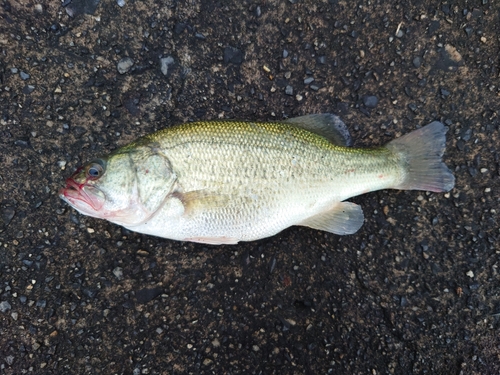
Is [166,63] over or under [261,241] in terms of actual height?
over

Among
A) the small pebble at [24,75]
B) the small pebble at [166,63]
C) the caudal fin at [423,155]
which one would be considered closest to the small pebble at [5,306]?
the small pebble at [24,75]

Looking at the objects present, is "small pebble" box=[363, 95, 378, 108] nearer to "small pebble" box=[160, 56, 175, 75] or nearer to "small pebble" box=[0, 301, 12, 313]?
"small pebble" box=[160, 56, 175, 75]

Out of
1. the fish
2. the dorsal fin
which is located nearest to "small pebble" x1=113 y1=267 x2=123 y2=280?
the fish

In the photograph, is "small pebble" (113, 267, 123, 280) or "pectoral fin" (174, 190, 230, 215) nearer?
"pectoral fin" (174, 190, 230, 215)

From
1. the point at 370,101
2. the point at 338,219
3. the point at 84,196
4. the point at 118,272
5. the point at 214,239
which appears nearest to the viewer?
the point at 84,196

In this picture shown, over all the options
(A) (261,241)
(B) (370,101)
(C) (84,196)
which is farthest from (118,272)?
(B) (370,101)

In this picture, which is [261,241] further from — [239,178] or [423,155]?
[423,155]
